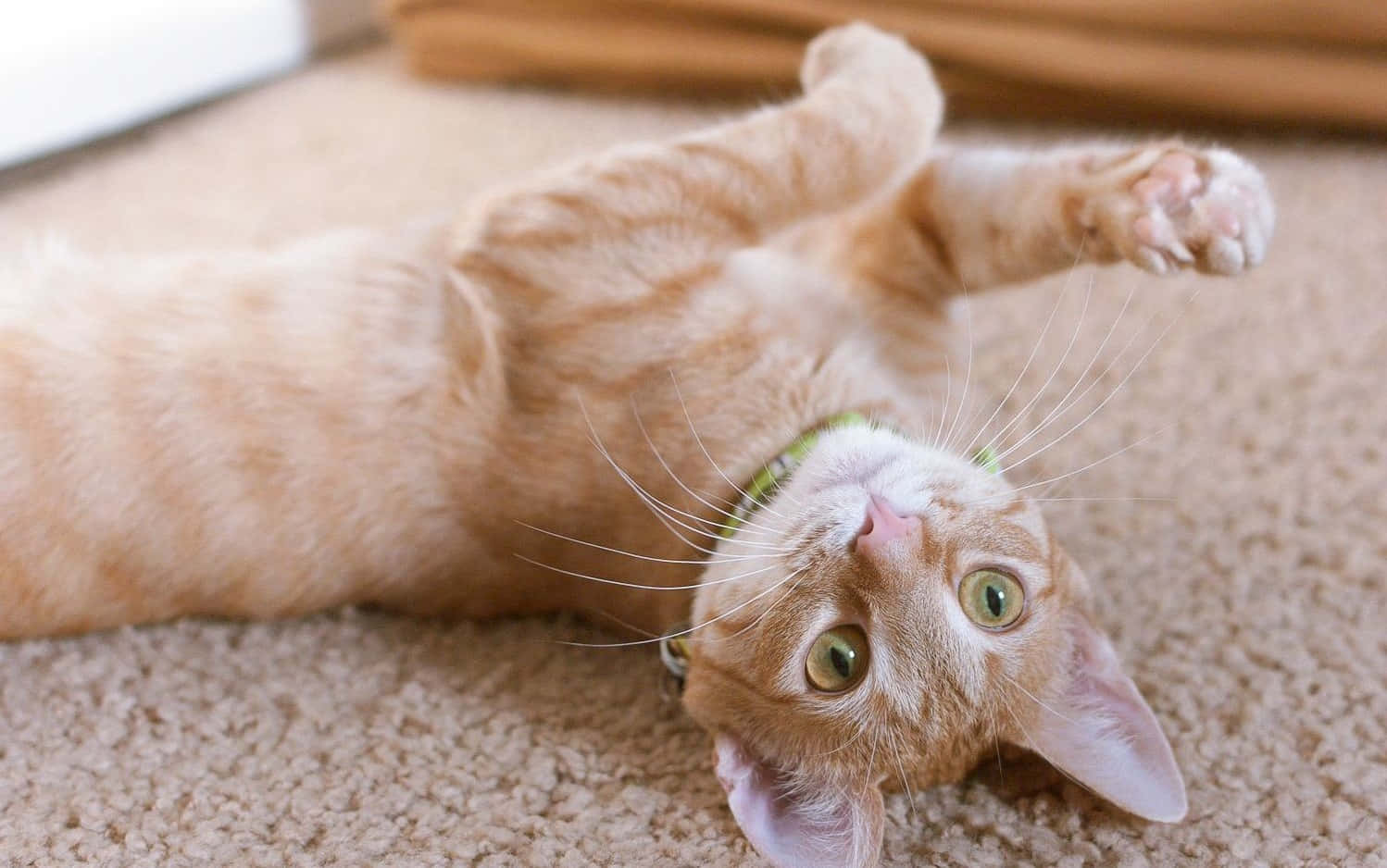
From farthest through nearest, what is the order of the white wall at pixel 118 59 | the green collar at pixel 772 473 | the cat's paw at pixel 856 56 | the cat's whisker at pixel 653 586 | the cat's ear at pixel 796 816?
the white wall at pixel 118 59 → the cat's paw at pixel 856 56 → the green collar at pixel 772 473 → the cat's whisker at pixel 653 586 → the cat's ear at pixel 796 816

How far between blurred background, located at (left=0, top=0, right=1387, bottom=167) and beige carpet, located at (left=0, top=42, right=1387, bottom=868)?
47 centimetres

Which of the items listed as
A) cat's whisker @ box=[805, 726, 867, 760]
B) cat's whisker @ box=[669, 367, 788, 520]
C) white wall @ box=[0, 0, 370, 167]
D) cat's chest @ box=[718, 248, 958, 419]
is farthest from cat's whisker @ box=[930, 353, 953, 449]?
white wall @ box=[0, 0, 370, 167]

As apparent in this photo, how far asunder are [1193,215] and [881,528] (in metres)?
0.51

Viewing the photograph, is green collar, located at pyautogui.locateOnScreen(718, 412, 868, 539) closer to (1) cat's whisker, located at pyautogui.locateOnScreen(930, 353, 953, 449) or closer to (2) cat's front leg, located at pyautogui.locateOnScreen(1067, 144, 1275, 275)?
(1) cat's whisker, located at pyautogui.locateOnScreen(930, 353, 953, 449)

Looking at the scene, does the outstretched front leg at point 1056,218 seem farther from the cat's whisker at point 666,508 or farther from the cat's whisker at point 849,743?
the cat's whisker at point 849,743

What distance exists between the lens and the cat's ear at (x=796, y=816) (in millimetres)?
1104

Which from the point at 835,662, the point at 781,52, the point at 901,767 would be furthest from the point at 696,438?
the point at 781,52

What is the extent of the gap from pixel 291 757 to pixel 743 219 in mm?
862

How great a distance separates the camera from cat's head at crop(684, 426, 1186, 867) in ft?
3.82

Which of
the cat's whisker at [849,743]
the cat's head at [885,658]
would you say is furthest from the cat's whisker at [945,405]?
the cat's whisker at [849,743]

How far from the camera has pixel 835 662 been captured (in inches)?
47.6

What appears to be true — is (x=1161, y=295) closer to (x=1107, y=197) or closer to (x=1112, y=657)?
(x=1107, y=197)

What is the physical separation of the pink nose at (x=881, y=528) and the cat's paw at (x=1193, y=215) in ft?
1.35

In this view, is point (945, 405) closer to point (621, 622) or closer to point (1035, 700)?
point (1035, 700)
